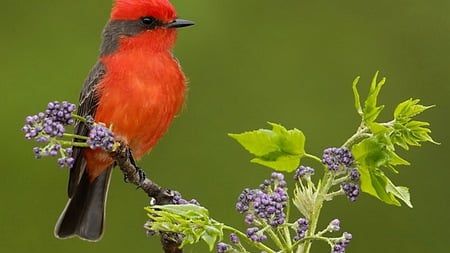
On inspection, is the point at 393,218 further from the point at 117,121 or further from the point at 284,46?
the point at 117,121

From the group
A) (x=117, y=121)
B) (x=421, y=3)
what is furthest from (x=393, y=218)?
(x=117, y=121)

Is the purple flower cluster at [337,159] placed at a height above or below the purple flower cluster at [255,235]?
above

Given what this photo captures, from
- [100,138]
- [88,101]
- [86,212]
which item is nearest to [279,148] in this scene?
[100,138]

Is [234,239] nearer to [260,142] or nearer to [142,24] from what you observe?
[260,142]

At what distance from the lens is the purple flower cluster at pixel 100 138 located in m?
1.98

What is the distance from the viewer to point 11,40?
7523 millimetres

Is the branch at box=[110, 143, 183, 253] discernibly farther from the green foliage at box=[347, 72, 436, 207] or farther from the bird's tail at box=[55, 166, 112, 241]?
the bird's tail at box=[55, 166, 112, 241]

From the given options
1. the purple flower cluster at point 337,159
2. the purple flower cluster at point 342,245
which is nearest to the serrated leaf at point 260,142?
the purple flower cluster at point 337,159

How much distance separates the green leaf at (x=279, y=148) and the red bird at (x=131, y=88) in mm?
1761

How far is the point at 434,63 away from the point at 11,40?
286 cm

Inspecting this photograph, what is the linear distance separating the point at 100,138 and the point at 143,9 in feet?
6.11

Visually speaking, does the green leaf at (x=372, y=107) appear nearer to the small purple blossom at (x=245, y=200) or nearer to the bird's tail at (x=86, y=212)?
the small purple blossom at (x=245, y=200)

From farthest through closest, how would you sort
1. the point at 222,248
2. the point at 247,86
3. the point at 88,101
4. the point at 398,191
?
1. the point at 247,86
2. the point at 88,101
3. the point at 398,191
4. the point at 222,248

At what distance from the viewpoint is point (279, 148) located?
192 cm
